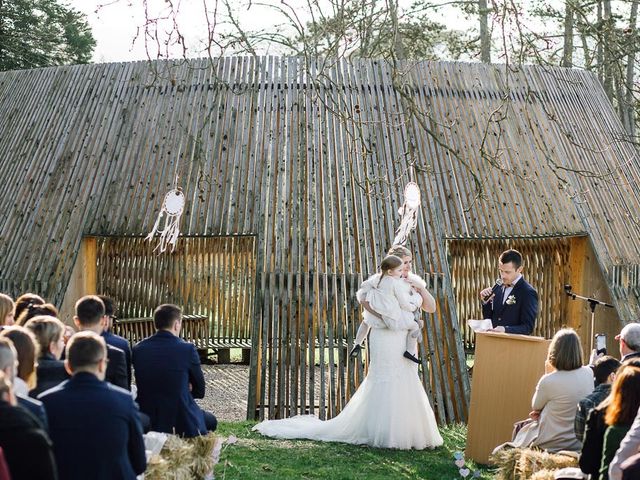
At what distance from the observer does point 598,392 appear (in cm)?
605

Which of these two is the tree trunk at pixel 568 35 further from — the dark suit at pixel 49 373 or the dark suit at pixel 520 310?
the dark suit at pixel 49 373

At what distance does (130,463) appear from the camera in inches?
185

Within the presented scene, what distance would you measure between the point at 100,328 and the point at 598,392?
3.22m

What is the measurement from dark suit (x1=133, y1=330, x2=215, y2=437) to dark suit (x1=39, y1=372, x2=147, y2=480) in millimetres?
2337

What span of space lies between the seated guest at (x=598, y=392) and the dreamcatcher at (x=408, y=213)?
4.77 metres

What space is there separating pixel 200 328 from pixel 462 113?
6125mm

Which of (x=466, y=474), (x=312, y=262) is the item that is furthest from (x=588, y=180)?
(x=466, y=474)

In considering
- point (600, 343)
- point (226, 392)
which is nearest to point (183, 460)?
point (600, 343)

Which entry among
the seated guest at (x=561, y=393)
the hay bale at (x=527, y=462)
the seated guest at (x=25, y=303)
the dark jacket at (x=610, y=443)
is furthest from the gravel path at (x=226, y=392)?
the dark jacket at (x=610, y=443)

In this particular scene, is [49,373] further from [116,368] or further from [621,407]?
[621,407]

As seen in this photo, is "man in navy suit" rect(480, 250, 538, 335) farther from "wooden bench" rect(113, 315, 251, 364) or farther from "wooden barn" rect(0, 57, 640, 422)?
"wooden bench" rect(113, 315, 251, 364)

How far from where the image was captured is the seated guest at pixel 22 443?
388cm

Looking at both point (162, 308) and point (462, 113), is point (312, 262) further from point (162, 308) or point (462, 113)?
point (162, 308)

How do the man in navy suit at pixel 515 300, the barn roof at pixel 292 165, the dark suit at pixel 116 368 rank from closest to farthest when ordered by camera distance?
the dark suit at pixel 116 368 < the man in navy suit at pixel 515 300 < the barn roof at pixel 292 165
